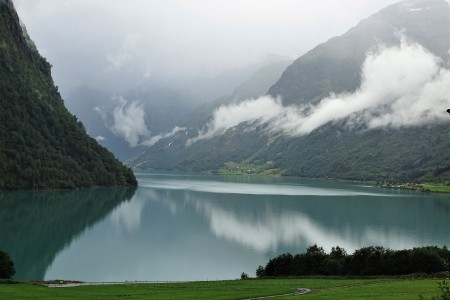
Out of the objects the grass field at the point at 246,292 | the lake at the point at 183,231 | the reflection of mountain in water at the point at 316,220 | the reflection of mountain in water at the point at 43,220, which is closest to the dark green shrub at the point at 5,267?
the reflection of mountain in water at the point at 43,220

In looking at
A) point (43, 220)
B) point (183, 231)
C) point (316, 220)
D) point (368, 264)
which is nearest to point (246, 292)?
point (368, 264)

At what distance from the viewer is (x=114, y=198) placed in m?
170

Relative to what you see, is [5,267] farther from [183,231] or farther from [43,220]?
[43,220]

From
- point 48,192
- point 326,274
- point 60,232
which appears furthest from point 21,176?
point 326,274

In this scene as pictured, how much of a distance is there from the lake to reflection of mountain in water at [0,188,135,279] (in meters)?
0.18

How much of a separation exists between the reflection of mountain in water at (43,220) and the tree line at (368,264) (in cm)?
3044

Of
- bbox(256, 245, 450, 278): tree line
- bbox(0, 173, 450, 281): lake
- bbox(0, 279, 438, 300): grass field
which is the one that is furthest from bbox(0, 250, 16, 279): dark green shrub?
bbox(256, 245, 450, 278): tree line

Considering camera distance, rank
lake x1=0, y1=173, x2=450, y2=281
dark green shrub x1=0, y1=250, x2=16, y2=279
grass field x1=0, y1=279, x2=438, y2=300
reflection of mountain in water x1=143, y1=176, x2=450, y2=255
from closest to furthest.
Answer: grass field x1=0, y1=279, x2=438, y2=300, dark green shrub x1=0, y1=250, x2=16, y2=279, lake x1=0, y1=173, x2=450, y2=281, reflection of mountain in water x1=143, y1=176, x2=450, y2=255

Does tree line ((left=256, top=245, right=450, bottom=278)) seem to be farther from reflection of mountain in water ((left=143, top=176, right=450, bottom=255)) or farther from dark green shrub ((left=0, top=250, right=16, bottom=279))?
dark green shrub ((left=0, top=250, right=16, bottom=279))

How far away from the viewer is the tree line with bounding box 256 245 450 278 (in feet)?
171

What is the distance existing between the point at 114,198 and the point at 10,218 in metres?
61.1

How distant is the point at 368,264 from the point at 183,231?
5567 cm

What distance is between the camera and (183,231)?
104 meters

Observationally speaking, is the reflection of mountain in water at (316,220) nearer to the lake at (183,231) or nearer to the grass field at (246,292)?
the lake at (183,231)
